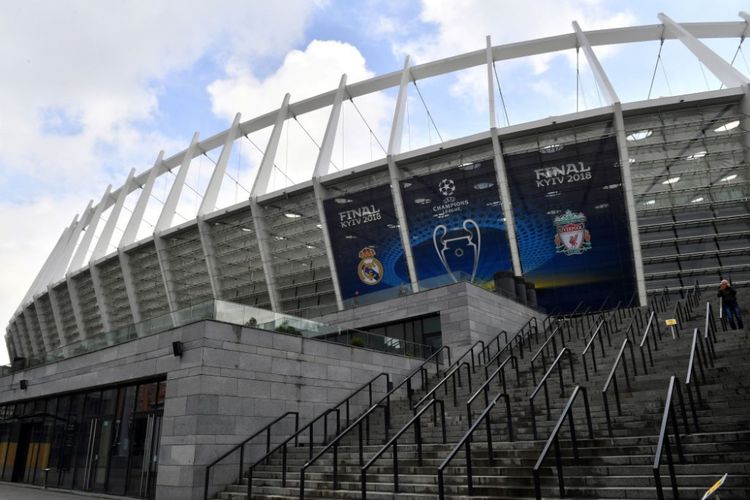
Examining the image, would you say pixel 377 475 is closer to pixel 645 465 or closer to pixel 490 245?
pixel 645 465

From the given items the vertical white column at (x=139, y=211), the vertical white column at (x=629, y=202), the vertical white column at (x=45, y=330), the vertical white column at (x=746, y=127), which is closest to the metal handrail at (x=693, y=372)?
the vertical white column at (x=629, y=202)

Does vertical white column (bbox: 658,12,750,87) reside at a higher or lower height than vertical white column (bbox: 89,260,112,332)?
higher

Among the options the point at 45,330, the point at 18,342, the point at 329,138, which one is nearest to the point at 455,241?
the point at 329,138

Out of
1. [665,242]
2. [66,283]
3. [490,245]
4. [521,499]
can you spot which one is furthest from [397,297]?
[66,283]

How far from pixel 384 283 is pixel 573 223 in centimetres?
1200

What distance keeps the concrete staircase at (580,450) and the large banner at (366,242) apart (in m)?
21.3

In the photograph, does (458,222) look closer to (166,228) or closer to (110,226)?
(166,228)

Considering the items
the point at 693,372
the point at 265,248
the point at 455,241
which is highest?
the point at 265,248

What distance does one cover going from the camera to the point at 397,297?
825 inches

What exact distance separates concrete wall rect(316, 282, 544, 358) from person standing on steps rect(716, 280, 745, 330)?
8029 mm

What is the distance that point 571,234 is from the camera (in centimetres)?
2961

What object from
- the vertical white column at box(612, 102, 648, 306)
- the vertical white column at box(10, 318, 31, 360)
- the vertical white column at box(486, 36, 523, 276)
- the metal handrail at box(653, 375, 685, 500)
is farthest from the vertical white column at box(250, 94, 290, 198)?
the vertical white column at box(10, 318, 31, 360)

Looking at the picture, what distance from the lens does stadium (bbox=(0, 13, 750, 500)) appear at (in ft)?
37.2

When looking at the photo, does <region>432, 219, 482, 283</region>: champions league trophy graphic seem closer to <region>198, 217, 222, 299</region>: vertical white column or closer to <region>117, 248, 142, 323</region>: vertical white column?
<region>198, 217, 222, 299</region>: vertical white column
